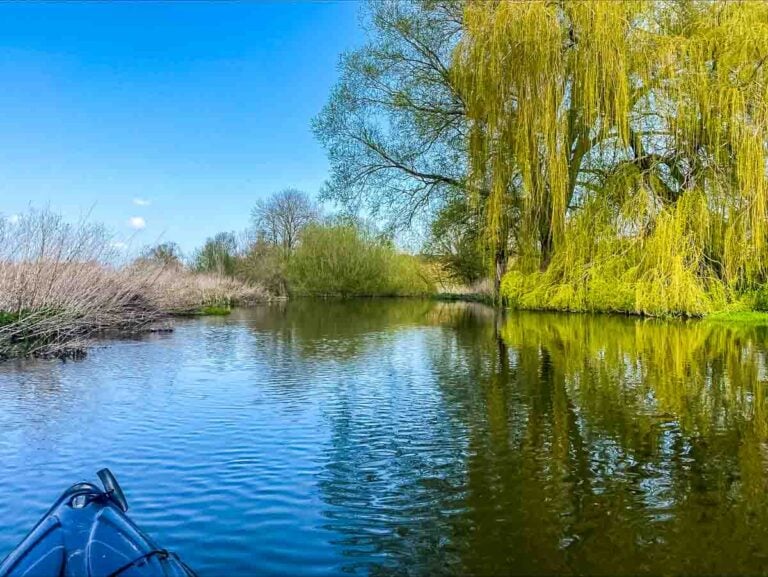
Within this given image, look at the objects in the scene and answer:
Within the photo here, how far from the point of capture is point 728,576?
328 cm

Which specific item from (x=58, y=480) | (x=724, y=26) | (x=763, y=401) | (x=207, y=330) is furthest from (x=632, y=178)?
(x=58, y=480)

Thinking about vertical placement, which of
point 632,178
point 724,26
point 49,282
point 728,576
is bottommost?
point 728,576

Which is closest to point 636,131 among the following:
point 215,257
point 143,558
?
point 143,558

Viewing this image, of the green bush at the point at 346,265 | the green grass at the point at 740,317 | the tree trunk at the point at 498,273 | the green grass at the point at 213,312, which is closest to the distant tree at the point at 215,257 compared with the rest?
the green bush at the point at 346,265

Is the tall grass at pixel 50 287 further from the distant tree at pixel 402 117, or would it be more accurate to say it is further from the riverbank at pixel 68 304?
the distant tree at pixel 402 117

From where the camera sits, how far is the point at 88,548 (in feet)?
8.93

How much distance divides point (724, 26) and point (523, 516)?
1525 centimetres

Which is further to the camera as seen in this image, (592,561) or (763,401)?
(763,401)

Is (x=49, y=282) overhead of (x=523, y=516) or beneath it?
overhead

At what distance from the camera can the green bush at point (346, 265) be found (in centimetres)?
4547

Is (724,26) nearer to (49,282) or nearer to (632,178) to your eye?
(632,178)

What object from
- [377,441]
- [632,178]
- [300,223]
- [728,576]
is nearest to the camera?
[728,576]

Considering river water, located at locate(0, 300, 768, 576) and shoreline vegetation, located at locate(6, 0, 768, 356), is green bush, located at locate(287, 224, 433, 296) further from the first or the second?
river water, located at locate(0, 300, 768, 576)

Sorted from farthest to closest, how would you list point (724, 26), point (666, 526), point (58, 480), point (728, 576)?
point (724, 26) → point (58, 480) → point (666, 526) → point (728, 576)
